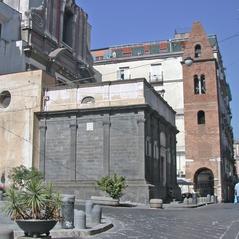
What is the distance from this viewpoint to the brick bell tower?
55.6m

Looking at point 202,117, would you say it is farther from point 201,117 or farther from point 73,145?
point 73,145

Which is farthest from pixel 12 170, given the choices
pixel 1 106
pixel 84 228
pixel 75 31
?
pixel 84 228

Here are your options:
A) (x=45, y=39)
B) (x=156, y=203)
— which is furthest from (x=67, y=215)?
(x=45, y=39)

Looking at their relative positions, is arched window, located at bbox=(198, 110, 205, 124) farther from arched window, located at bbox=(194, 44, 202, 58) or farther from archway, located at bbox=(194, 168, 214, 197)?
arched window, located at bbox=(194, 44, 202, 58)

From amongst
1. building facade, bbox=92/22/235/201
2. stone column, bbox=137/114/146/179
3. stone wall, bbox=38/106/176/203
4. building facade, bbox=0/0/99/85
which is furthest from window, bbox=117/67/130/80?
stone column, bbox=137/114/146/179

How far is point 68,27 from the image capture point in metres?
49.8

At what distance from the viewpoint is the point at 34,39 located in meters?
42.6

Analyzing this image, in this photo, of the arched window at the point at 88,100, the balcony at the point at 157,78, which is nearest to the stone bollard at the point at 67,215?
the arched window at the point at 88,100

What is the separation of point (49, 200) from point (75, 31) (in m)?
40.1

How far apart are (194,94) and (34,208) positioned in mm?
48606

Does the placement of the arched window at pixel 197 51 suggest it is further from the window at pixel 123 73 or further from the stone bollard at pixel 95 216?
the stone bollard at pixel 95 216

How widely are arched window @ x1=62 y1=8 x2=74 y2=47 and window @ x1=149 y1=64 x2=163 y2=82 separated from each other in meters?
15.9

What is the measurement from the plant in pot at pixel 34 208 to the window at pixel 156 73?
51083mm

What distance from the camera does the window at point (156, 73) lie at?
2431 inches
